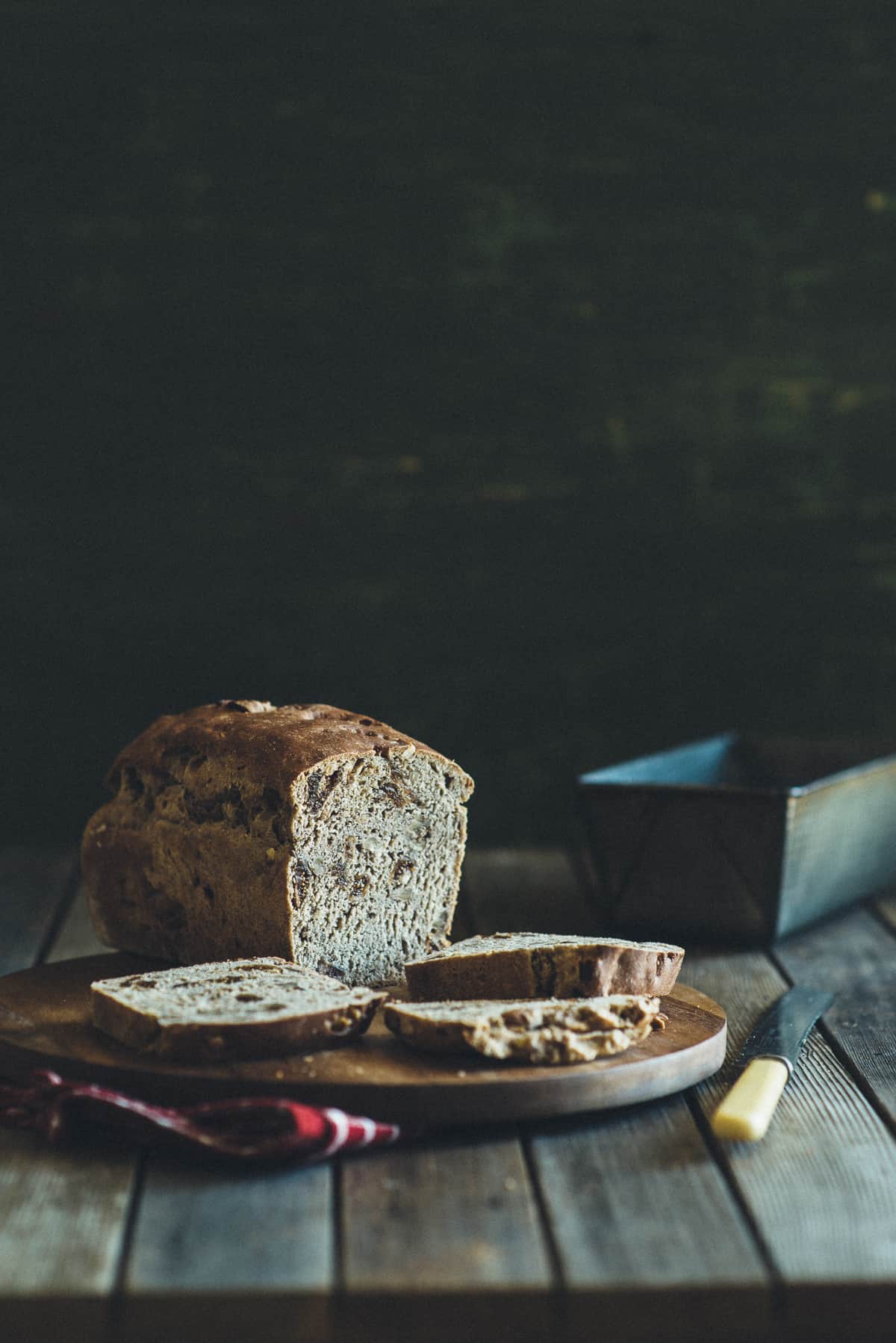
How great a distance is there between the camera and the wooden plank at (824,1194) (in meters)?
1.41

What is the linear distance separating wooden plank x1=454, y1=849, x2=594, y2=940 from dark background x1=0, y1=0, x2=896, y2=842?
176 millimetres

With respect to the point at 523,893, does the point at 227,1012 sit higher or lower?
higher

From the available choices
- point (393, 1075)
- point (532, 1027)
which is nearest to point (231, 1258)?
point (393, 1075)

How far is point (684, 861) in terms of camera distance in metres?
2.69

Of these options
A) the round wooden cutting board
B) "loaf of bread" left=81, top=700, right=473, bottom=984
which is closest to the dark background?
"loaf of bread" left=81, top=700, right=473, bottom=984

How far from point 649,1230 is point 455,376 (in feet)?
8.18

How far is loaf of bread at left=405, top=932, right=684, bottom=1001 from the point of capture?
1971 millimetres

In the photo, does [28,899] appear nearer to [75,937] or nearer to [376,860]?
[75,937]

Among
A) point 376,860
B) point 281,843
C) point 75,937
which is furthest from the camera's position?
point 75,937

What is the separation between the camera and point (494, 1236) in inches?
58.9

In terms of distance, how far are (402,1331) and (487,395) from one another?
261cm

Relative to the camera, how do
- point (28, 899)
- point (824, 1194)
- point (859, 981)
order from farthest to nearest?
point (28, 899), point (859, 981), point (824, 1194)

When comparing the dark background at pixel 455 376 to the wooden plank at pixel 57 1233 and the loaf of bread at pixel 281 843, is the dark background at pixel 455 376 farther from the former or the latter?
the wooden plank at pixel 57 1233

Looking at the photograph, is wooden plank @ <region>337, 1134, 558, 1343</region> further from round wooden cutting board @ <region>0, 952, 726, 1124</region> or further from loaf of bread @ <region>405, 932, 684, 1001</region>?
loaf of bread @ <region>405, 932, 684, 1001</region>
